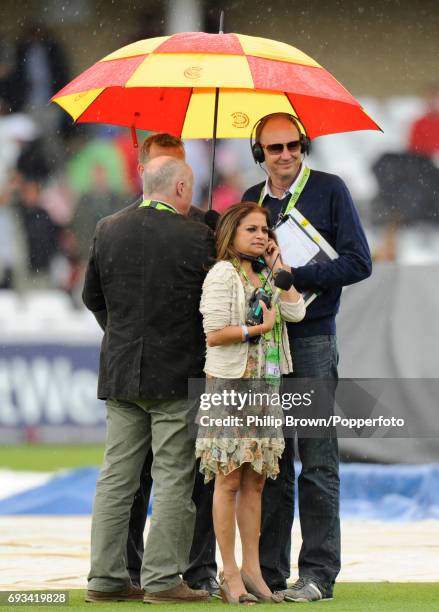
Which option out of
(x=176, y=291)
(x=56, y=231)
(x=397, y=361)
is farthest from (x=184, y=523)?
(x=56, y=231)

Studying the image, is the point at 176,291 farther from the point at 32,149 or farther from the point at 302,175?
the point at 32,149

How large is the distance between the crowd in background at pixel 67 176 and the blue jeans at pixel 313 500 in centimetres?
905

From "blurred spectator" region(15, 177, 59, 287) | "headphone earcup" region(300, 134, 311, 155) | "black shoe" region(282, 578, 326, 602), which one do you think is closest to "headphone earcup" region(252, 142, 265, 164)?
"headphone earcup" region(300, 134, 311, 155)

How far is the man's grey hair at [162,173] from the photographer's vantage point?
5.95 meters

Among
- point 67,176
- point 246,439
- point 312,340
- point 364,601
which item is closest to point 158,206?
point 312,340

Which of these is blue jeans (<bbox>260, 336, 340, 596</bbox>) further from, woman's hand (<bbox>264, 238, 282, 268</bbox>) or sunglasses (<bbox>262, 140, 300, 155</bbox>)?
sunglasses (<bbox>262, 140, 300, 155</bbox>)

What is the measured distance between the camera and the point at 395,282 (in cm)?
1067

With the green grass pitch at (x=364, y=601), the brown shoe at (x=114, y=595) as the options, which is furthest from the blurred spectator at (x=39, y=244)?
the brown shoe at (x=114, y=595)

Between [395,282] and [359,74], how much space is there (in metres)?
7.51

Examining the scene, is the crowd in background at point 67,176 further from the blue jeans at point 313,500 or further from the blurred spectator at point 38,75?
the blue jeans at point 313,500

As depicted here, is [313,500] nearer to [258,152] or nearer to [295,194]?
[295,194]

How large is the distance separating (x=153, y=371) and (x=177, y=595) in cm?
95

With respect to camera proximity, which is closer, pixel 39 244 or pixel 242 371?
pixel 242 371

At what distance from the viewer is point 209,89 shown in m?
6.95
